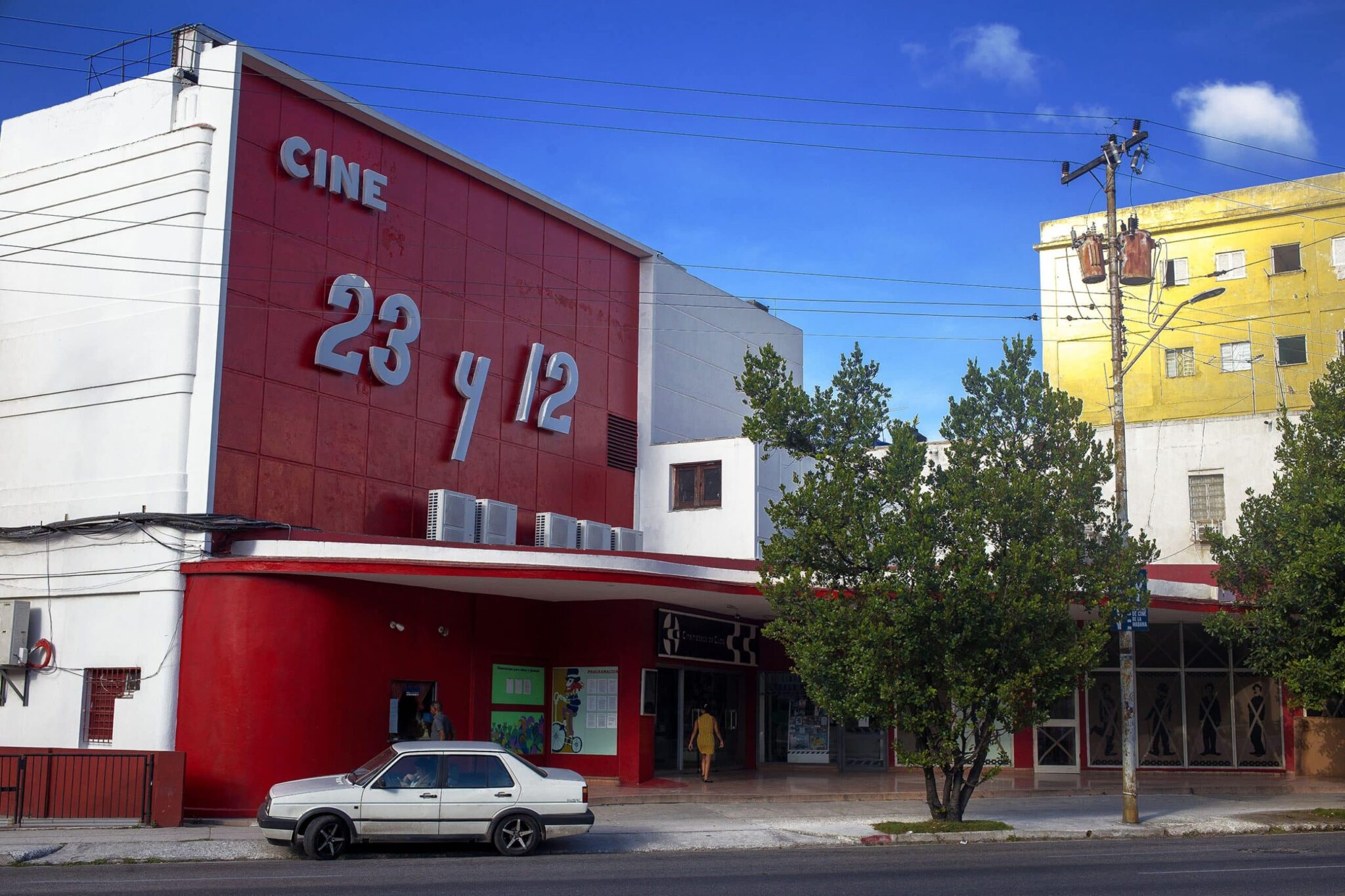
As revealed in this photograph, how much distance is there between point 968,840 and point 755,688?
1203 centimetres

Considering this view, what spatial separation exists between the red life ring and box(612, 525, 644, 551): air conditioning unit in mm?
12234

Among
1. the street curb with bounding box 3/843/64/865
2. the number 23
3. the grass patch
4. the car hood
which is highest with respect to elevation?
the number 23

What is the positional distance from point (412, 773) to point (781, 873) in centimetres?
469

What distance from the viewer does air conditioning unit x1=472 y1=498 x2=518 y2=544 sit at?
26.4 m

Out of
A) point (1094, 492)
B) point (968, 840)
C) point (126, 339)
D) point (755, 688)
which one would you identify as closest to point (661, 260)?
point (755, 688)

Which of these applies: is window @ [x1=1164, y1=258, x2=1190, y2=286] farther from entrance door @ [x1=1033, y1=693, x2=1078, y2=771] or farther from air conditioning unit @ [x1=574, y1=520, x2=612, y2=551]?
air conditioning unit @ [x1=574, y1=520, x2=612, y2=551]

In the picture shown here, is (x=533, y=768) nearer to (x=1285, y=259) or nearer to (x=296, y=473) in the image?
(x=296, y=473)

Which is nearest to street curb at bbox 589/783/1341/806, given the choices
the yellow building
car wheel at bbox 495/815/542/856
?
car wheel at bbox 495/815/542/856

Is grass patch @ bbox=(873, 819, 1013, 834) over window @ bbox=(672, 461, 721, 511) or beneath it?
beneath

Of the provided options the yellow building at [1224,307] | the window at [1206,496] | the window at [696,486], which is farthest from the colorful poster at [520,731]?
the yellow building at [1224,307]

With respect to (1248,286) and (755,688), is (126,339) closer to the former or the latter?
(755,688)

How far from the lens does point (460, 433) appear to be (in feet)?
87.9

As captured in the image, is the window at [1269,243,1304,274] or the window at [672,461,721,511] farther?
the window at [1269,243,1304,274]

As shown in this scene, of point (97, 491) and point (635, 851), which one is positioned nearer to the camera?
point (635, 851)
